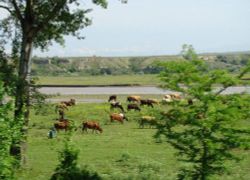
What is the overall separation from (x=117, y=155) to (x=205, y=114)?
37.3ft

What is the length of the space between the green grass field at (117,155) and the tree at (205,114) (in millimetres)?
1540

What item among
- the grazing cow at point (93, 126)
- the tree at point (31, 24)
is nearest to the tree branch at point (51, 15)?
the tree at point (31, 24)

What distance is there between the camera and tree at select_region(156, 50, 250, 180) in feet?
67.6

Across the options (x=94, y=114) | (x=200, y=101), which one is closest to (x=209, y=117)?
(x=200, y=101)

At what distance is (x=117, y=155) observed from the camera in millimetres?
31375

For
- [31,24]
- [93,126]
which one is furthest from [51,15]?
[93,126]

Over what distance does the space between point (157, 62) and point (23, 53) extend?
7966mm

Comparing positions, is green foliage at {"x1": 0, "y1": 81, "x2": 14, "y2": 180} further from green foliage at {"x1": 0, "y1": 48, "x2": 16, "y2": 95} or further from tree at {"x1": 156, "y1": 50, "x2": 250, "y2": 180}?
green foliage at {"x1": 0, "y1": 48, "x2": 16, "y2": 95}

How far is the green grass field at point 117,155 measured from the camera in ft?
85.8

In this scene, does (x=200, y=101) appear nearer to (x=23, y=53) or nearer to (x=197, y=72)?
(x=197, y=72)

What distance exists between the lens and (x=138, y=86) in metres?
109

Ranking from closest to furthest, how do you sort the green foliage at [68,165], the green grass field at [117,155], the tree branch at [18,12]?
the green foliage at [68,165] < the green grass field at [117,155] < the tree branch at [18,12]

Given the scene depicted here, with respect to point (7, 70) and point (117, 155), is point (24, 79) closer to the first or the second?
point (7, 70)

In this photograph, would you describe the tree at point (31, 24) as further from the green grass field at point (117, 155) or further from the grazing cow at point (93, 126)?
the grazing cow at point (93, 126)
